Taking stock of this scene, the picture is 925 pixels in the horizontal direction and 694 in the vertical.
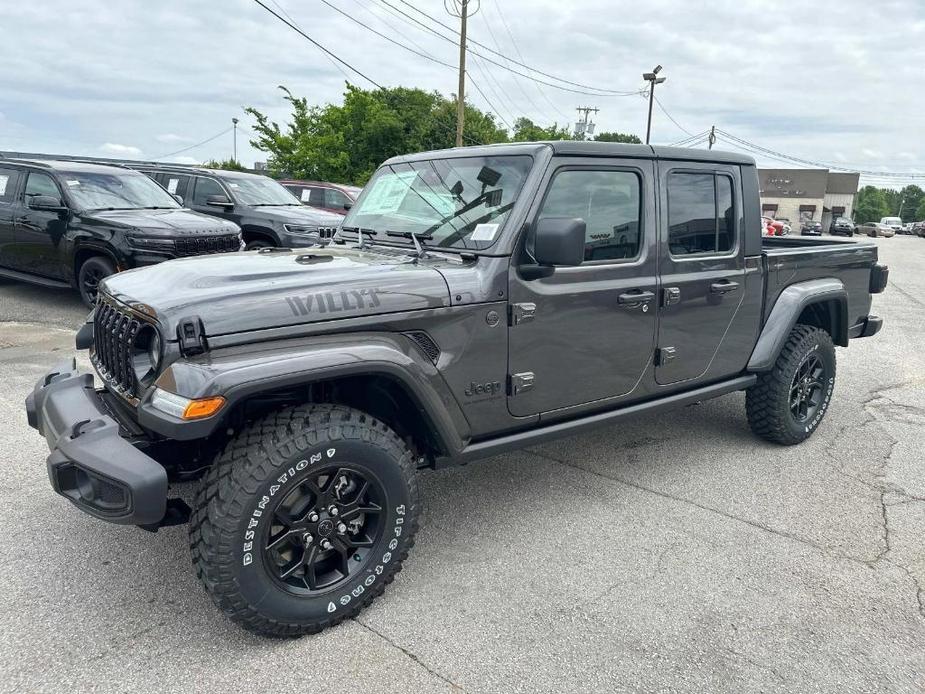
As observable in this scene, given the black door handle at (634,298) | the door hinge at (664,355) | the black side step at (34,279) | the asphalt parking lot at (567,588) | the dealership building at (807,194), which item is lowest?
the asphalt parking lot at (567,588)

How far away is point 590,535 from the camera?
3.34 meters

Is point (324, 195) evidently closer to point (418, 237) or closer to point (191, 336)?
point (418, 237)

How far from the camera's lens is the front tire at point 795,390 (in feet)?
14.2

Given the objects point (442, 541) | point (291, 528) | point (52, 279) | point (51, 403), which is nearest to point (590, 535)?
point (442, 541)

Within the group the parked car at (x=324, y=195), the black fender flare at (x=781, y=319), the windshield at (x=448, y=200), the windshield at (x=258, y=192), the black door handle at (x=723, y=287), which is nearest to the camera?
the windshield at (x=448, y=200)

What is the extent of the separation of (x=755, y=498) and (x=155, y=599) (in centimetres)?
Answer: 307

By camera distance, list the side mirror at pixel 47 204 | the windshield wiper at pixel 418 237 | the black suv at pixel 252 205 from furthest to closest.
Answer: the black suv at pixel 252 205
the side mirror at pixel 47 204
the windshield wiper at pixel 418 237

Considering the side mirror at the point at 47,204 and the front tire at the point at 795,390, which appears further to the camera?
the side mirror at the point at 47,204

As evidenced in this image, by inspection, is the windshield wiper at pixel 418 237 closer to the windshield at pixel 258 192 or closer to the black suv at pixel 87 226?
the black suv at pixel 87 226

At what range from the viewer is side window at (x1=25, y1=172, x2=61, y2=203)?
7.79 metres

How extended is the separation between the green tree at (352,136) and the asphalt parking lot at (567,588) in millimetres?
26640

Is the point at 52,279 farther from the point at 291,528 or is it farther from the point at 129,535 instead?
the point at 291,528

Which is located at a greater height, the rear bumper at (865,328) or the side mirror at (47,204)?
the side mirror at (47,204)

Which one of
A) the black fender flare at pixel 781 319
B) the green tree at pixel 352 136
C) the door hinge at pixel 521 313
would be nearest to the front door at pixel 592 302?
the door hinge at pixel 521 313
